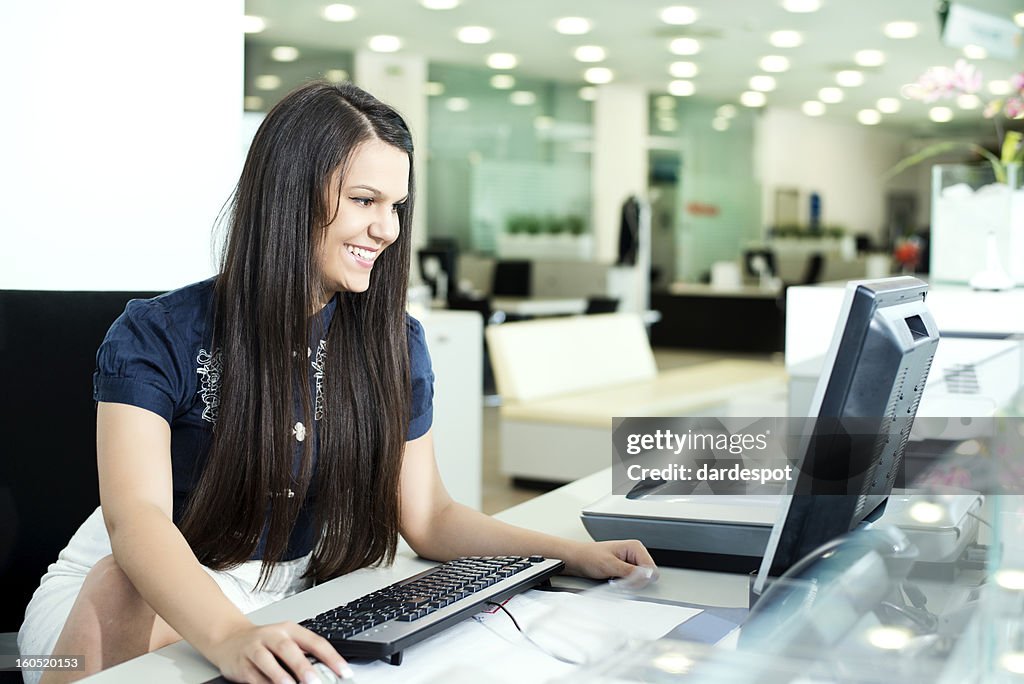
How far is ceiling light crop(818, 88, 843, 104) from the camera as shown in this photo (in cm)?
1395

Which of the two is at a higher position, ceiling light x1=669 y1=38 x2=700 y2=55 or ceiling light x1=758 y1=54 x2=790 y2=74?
ceiling light x1=758 y1=54 x2=790 y2=74

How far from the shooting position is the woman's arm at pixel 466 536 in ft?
4.32

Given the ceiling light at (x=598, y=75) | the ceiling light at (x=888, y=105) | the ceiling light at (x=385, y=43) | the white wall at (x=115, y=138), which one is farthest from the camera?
the ceiling light at (x=888, y=105)

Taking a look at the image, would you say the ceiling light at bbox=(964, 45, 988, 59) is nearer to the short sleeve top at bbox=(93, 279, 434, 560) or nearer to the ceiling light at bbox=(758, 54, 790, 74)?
the ceiling light at bbox=(758, 54, 790, 74)

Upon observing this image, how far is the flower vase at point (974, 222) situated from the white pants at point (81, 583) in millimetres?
1772

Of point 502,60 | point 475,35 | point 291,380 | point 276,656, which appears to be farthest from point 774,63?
point 276,656

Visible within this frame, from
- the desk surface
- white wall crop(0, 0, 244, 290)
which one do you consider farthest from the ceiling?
the desk surface

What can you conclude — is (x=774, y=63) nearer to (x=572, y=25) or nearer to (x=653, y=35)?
(x=653, y=35)

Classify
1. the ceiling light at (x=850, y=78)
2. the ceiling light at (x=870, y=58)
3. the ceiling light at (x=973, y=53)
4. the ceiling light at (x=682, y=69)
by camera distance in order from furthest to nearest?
the ceiling light at (x=850, y=78)
the ceiling light at (x=682, y=69)
the ceiling light at (x=870, y=58)
the ceiling light at (x=973, y=53)

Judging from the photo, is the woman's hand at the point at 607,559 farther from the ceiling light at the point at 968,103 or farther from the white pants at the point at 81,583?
the ceiling light at the point at 968,103

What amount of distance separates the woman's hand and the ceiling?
8.03 meters

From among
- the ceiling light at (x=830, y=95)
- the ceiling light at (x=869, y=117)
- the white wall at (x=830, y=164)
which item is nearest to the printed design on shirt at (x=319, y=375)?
the ceiling light at (x=830, y=95)

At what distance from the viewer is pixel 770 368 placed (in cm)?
756

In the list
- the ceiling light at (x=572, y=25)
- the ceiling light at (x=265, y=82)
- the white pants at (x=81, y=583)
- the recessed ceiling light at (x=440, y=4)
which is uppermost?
the ceiling light at (x=572, y=25)
